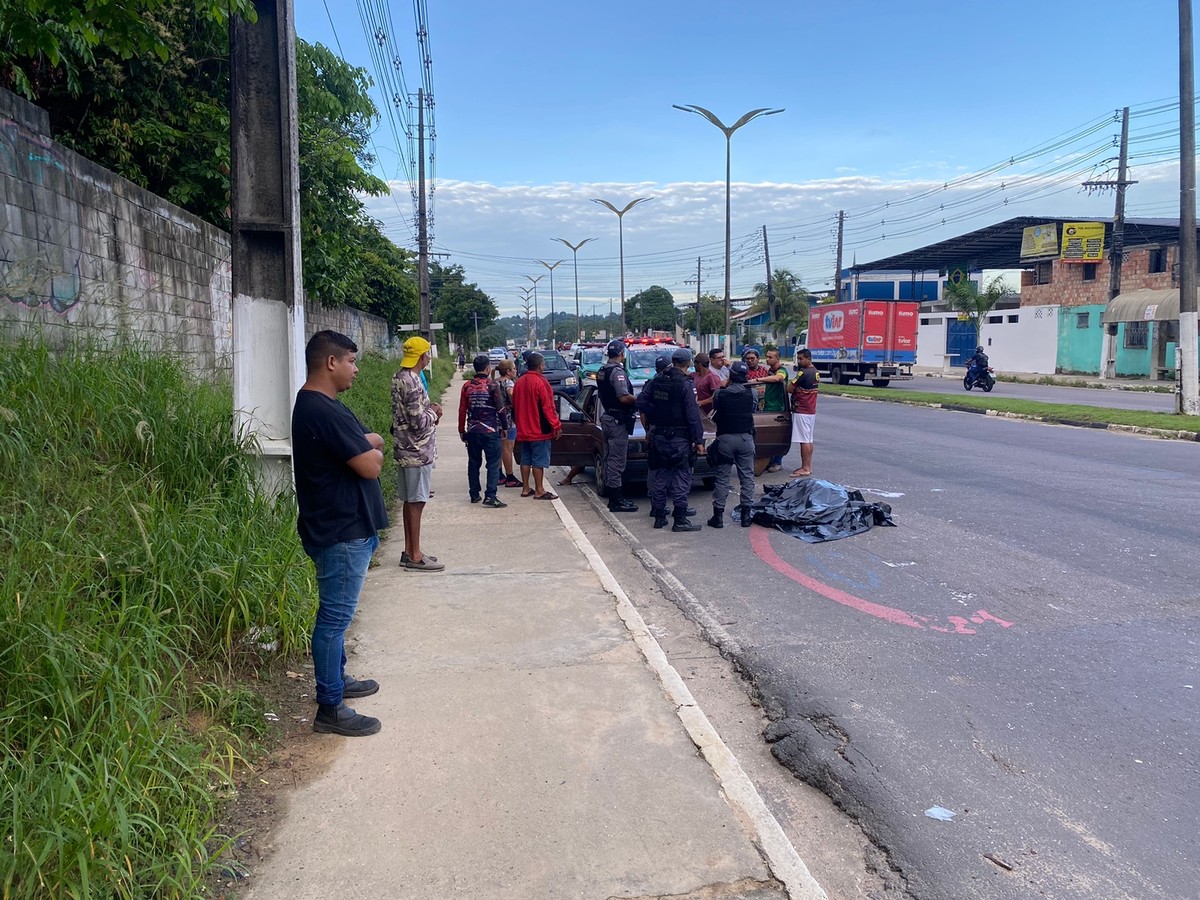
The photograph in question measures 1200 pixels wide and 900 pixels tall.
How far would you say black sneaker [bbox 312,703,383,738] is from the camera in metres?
4.14

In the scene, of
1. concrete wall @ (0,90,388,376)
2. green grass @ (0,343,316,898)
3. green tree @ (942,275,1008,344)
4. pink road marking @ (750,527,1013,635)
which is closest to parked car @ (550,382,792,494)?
pink road marking @ (750,527,1013,635)

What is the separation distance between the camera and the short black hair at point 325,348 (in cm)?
406

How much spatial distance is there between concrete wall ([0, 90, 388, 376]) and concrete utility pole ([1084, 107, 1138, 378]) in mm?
34709

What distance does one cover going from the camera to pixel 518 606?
20.3 feet

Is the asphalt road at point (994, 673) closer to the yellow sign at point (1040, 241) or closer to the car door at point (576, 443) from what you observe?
the car door at point (576, 443)

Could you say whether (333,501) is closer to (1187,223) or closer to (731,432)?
→ (731,432)

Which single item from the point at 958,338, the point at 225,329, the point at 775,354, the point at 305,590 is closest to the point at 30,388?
the point at 305,590

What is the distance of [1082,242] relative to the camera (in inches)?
1537

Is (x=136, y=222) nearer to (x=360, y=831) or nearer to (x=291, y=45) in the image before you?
(x=291, y=45)

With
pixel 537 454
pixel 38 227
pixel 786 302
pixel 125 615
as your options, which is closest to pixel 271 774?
pixel 125 615

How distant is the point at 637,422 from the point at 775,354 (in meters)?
2.50

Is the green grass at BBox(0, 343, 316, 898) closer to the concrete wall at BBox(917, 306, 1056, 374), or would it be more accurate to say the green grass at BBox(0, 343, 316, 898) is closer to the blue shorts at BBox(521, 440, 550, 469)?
the blue shorts at BBox(521, 440, 550, 469)

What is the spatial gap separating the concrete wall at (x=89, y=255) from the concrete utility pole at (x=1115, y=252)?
3471 centimetres

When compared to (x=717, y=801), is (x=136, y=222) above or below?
above
